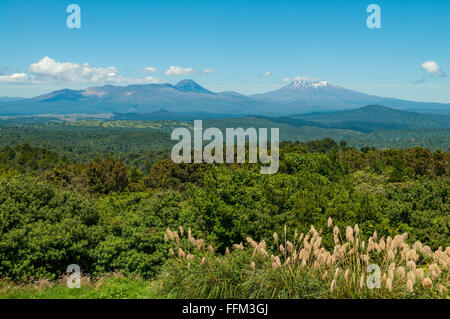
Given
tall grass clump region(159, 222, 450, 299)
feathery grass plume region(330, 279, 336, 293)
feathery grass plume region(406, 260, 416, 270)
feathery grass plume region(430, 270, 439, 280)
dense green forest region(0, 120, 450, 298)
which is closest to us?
feathery grass plume region(430, 270, 439, 280)

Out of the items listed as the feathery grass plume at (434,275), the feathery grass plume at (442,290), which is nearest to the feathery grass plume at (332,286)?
the feathery grass plume at (434,275)

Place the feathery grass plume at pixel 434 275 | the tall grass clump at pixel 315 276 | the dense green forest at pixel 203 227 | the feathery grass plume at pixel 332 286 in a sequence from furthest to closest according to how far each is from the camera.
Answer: the dense green forest at pixel 203 227
the tall grass clump at pixel 315 276
the feathery grass plume at pixel 332 286
the feathery grass plume at pixel 434 275

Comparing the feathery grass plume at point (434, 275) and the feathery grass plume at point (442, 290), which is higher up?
the feathery grass plume at point (434, 275)

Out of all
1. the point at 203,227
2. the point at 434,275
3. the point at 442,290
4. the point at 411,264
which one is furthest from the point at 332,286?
the point at 203,227

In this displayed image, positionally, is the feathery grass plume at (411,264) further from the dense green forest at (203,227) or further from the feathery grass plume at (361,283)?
the feathery grass plume at (361,283)

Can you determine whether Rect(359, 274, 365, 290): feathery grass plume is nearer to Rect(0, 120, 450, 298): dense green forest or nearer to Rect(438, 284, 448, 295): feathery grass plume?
Rect(0, 120, 450, 298): dense green forest

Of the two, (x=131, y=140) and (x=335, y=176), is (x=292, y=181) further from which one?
(x=131, y=140)

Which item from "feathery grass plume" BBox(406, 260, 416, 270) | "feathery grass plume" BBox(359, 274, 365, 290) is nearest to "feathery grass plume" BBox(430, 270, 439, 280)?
"feathery grass plume" BBox(406, 260, 416, 270)

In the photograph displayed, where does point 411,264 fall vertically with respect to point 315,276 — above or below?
above

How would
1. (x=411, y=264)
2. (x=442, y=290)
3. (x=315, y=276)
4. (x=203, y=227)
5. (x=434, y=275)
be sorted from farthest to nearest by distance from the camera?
1. (x=203, y=227)
2. (x=315, y=276)
3. (x=442, y=290)
4. (x=411, y=264)
5. (x=434, y=275)

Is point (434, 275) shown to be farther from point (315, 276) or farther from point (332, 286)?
point (315, 276)

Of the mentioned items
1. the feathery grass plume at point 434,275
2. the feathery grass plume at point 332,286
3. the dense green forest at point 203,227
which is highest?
the feathery grass plume at point 434,275

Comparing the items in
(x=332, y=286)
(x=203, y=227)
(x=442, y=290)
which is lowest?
(x=203, y=227)

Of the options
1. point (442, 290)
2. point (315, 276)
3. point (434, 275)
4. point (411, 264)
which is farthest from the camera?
point (315, 276)
